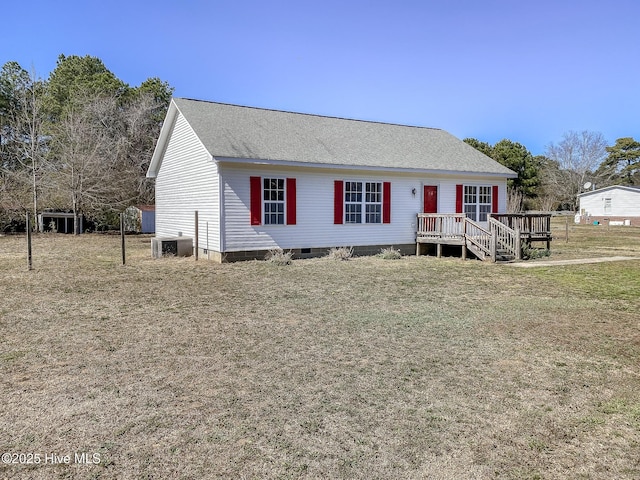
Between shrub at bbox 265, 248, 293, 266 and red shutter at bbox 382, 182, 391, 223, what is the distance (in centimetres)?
377

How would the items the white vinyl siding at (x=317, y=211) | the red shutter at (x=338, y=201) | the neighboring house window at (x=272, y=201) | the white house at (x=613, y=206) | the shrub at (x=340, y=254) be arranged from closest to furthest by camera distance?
the white vinyl siding at (x=317, y=211)
the neighboring house window at (x=272, y=201)
the shrub at (x=340, y=254)
the red shutter at (x=338, y=201)
the white house at (x=613, y=206)

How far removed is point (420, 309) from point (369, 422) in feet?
12.9

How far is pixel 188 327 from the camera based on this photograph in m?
5.79

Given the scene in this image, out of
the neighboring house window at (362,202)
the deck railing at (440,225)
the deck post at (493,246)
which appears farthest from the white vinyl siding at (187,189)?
the deck post at (493,246)

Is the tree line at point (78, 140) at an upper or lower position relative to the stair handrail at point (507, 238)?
upper

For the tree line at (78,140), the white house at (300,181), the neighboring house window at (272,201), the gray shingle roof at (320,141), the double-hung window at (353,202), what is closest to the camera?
the white house at (300,181)

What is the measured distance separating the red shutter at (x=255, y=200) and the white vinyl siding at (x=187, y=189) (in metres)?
0.98

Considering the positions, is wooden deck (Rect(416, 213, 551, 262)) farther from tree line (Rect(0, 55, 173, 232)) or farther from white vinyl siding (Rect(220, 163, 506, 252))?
tree line (Rect(0, 55, 173, 232))

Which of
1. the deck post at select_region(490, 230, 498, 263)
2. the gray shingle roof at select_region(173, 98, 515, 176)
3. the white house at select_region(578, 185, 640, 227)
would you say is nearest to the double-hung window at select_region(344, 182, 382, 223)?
the gray shingle roof at select_region(173, 98, 515, 176)

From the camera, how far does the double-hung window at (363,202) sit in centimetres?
1454

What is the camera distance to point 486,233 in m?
13.3

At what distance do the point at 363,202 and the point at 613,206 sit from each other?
3677 centimetres

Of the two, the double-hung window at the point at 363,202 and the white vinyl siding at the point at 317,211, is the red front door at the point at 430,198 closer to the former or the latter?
the white vinyl siding at the point at 317,211

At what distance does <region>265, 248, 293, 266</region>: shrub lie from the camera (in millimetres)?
12234
